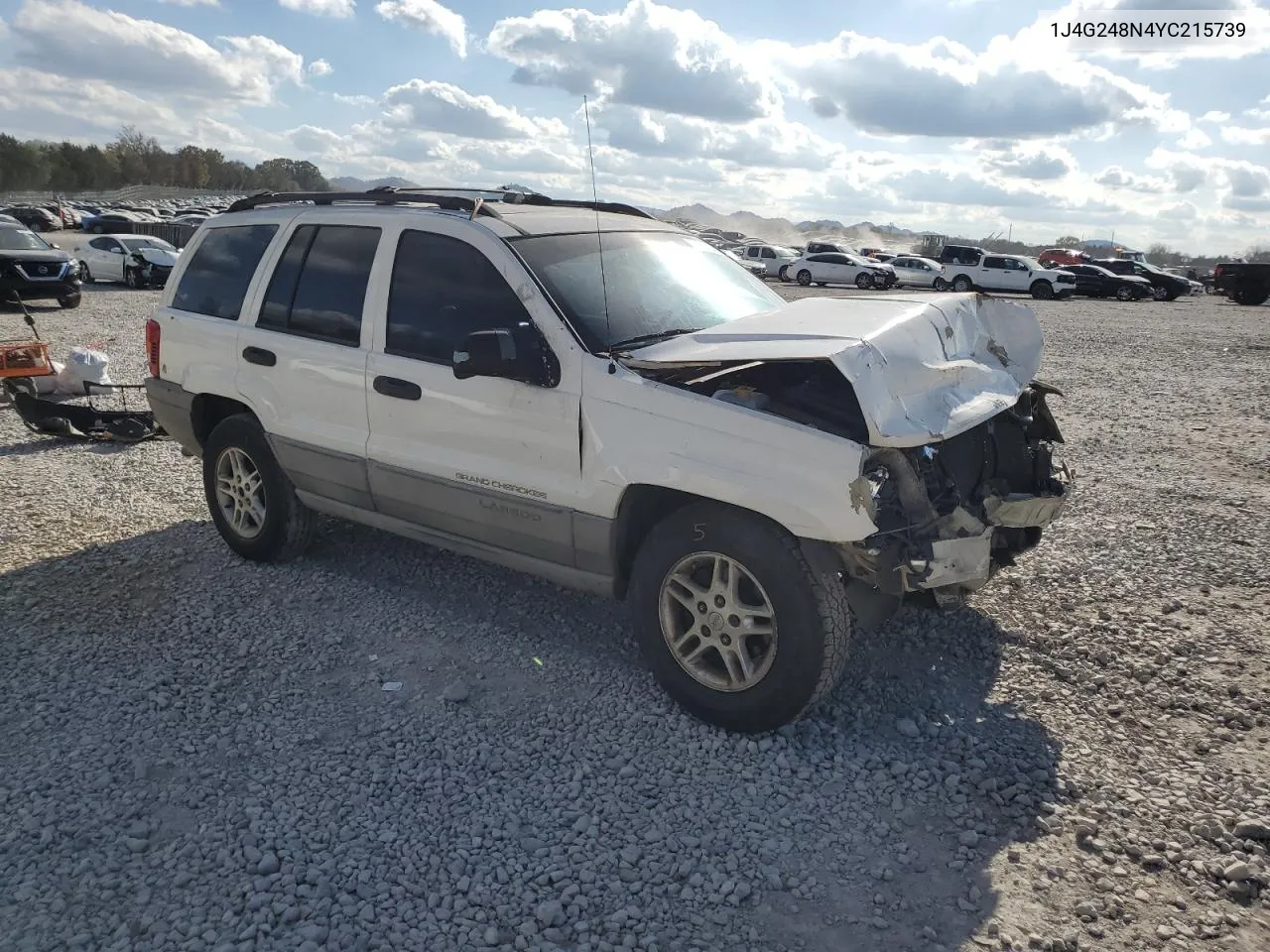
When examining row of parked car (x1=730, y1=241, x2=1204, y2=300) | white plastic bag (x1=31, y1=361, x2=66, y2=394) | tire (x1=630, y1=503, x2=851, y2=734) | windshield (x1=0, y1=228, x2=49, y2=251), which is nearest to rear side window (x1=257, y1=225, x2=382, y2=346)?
tire (x1=630, y1=503, x2=851, y2=734)

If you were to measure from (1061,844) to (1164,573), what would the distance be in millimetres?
2875

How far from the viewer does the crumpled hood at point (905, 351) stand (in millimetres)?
3432

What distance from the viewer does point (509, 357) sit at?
3816mm

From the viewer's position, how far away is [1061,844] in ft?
10.3

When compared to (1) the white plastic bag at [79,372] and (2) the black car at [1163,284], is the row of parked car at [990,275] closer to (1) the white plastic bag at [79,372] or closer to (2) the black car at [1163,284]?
(2) the black car at [1163,284]

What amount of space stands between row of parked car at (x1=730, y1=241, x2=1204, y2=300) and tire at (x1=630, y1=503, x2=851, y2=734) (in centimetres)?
3070

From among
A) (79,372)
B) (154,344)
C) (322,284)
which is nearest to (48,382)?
(79,372)

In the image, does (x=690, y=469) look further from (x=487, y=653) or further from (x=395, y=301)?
(x=395, y=301)

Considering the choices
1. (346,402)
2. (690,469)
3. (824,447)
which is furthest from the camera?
(346,402)

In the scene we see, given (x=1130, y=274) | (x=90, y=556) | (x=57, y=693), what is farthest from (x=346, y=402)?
(x=1130, y=274)

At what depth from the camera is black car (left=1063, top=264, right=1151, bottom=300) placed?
34.0 metres

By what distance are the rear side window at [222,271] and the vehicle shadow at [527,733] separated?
5.14ft

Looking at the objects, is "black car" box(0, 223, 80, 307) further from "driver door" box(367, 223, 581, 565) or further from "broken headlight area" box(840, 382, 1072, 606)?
"broken headlight area" box(840, 382, 1072, 606)

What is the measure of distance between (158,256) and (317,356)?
2326cm
